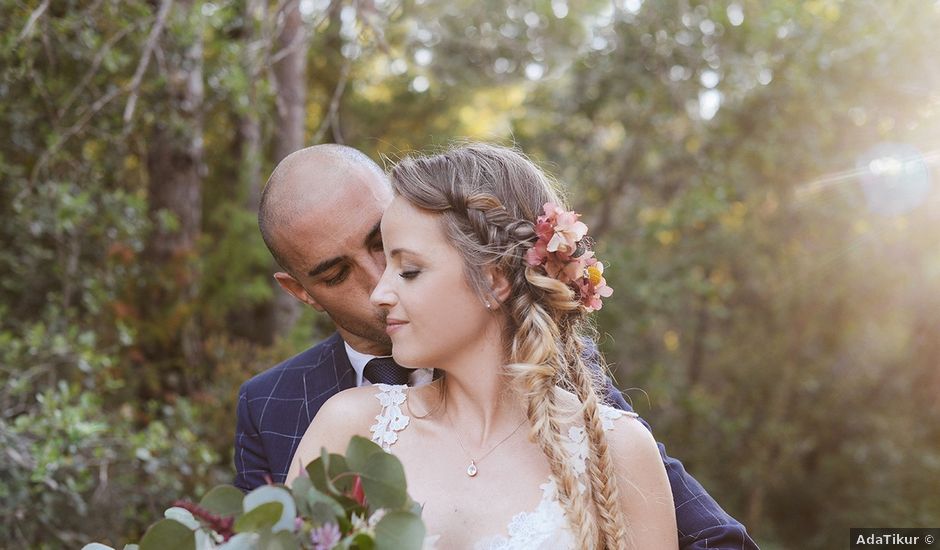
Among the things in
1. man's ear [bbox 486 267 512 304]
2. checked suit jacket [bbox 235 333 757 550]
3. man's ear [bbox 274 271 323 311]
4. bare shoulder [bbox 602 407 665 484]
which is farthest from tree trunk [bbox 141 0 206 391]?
bare shoulder [bbox 602 407 665 484]

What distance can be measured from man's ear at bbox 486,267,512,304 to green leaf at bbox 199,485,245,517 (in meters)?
0.87

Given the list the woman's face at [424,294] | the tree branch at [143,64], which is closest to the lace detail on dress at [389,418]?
the woman's face at [424,294]

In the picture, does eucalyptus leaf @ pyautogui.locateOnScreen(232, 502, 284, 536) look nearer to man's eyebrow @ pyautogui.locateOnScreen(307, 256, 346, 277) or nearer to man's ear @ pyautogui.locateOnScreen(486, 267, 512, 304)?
man's ear @ pyautogui.locateOnScreen(486, 267, 512, 304)

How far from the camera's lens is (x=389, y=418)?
2297 millimetres

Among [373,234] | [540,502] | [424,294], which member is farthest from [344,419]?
[373,234]

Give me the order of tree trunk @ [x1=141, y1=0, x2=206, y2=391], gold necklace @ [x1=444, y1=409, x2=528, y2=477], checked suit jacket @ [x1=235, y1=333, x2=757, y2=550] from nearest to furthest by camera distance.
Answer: gold necklace @ [x1=444, y1=409, x2=528, y2=477] → checked suit jacket @ [x1=235, y1=333, x2=757, y2=550] → tree trunk @ [x1=141, y1=0, x2=206, y2=391]

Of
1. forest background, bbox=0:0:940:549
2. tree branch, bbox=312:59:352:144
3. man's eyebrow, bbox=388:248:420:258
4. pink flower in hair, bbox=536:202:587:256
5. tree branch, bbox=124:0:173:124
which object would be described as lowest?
forest background, bbox=0:0:940:549

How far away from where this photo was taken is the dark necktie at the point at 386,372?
2.63 m

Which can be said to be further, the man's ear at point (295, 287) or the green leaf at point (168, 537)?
the man's ear at point (295, 287)

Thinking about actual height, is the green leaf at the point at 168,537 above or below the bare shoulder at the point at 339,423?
above

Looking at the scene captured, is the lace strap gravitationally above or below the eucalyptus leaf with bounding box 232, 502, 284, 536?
below

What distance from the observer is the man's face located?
2678 mm

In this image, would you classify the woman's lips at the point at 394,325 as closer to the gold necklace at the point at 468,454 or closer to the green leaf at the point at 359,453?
the gold necklace at the point at 468,454

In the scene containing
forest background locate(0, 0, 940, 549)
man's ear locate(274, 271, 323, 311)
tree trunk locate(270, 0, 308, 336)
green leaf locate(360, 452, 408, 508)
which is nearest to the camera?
green leaf locate(360, 452, 408, 508)
